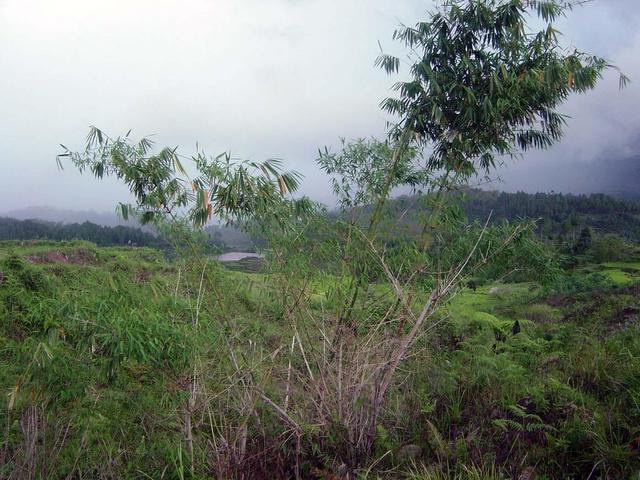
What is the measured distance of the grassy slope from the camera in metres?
4.05

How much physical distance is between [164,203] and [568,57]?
5.32 m

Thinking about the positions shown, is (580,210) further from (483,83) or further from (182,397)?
(182,397)

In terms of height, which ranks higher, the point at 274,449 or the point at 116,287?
the point at 116,287

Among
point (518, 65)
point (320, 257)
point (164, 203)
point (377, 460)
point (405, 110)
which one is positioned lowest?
point (377, 460)

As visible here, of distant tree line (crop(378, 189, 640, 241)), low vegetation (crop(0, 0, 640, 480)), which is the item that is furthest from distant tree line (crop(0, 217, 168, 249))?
distant tree line (crop(378, 189, 640, 241))

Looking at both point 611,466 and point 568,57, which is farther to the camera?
point 568,57

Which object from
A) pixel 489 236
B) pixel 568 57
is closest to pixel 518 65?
pixel 568 57

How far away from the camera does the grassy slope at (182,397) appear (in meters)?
4.05

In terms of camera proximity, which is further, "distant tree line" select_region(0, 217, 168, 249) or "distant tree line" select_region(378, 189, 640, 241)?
"distant tree line" select_region(378, 189, 640, 241)

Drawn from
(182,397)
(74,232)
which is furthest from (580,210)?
(182,397)

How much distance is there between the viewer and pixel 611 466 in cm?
381

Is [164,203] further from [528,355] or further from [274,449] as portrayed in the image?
[528,355]

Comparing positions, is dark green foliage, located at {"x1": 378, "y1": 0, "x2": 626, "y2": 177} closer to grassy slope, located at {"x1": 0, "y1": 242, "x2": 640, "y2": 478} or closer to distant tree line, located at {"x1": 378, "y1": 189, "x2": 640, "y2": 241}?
grassy slope, located at {"x1": 0, "y1": 242, "x2": 640, "y2": 478}

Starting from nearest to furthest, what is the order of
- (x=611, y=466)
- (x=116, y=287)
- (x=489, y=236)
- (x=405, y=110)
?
1. (x=611, y=466)
2. (x=116, y=287)
3. (x=489, y=236)
4. (x=405, y=110)
